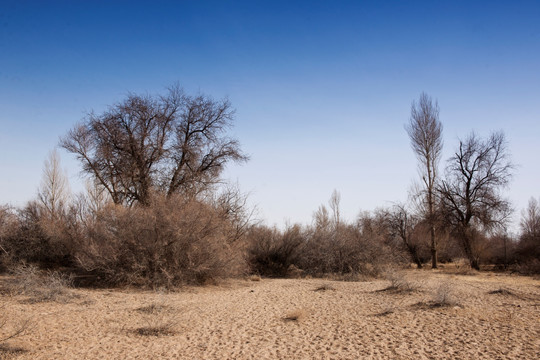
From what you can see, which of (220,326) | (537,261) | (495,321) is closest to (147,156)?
(220,326)

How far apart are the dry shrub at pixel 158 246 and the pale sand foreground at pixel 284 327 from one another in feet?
4.99

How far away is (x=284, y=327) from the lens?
29.1ft

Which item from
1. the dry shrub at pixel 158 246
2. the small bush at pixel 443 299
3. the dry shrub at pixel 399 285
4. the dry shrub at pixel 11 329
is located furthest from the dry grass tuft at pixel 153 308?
the dry shrub at pixel 399 285

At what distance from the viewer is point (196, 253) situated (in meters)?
15.1

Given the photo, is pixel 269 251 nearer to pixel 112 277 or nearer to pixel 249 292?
pixel 249 292

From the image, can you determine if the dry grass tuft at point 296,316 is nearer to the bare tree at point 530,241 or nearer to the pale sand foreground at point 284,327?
the pale sand foreground at point 284,327

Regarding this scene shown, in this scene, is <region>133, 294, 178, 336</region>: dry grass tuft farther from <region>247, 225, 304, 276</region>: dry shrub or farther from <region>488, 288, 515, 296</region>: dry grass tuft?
<region>247, 225, 304, 276</region>: dry shrub

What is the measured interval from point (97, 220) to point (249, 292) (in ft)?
24.1

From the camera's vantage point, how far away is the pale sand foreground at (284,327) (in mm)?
7035

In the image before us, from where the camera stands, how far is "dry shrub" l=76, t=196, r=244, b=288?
14359 mm

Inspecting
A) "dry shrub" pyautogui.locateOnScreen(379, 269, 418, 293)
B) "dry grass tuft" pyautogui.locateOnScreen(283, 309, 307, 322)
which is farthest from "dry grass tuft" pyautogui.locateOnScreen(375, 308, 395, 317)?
"dry shrub" pyautogui.locateOnScreen(379, 269, 418, 293)

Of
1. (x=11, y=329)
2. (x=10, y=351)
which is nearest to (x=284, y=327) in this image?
(x=10, y=351)

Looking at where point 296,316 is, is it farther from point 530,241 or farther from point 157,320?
point 530,241

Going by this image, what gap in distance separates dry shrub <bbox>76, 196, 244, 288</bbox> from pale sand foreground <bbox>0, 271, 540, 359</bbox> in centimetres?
152
